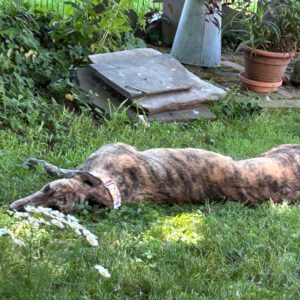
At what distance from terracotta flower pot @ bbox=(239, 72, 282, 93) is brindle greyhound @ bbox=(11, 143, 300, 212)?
284 cm

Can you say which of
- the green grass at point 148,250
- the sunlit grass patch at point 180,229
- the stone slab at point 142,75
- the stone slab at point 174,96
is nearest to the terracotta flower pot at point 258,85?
the stone slab at point 174,96

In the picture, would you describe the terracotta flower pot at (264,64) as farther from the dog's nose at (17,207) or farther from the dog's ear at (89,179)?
the dog's nose at (17,207)

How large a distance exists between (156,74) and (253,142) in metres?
1.34

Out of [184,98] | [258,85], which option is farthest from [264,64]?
[184,98]

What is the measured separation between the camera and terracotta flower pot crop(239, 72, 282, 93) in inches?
300

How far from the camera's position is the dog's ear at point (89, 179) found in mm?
4117

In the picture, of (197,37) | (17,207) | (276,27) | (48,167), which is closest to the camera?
(17,207)

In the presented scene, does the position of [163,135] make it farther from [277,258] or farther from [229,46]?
[229,46]

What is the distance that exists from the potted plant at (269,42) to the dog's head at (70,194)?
150 inches

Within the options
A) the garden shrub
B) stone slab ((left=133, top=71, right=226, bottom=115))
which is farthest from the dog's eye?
stone slab ((left=133, top=71, right=226, bottom=115))

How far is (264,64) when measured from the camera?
24.6 ft

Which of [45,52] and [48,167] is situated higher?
[45,52]

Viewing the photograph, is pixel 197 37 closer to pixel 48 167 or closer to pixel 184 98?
pixel 184 98

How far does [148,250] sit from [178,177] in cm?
89
